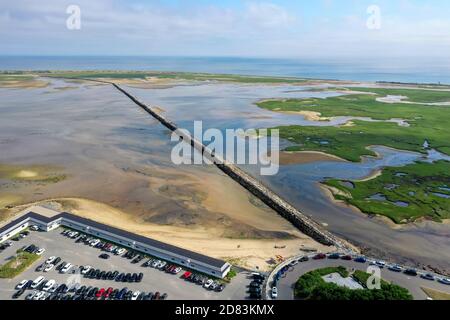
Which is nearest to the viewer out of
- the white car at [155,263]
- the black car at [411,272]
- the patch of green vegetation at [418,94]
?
the black car at [411,272]

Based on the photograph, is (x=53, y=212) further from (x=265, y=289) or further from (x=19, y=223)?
(x=265, y=289)

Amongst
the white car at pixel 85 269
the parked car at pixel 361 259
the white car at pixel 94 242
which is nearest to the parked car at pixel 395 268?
the parked car at pixel 361 259

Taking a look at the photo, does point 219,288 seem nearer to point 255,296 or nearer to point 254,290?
point 254,290

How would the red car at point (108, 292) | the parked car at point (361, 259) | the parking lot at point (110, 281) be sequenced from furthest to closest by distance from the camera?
the parked car at point (361, 259)
the parking lot at point (110, 281)
the red car at point (108, 292)

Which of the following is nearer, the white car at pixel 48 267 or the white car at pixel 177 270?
the white car at pixel 177 270

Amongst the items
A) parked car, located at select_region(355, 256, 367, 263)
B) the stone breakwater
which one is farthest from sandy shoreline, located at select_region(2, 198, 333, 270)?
parked car, located at select_region(355, 256, 367, 263)

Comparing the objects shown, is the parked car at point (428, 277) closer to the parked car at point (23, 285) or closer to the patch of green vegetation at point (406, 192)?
the patch of green vegetation at point (406, 192)

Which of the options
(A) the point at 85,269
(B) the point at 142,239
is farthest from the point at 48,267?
(B) the point at 142,239

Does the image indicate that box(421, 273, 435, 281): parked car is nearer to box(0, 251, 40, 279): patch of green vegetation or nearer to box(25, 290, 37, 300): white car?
box(25, 290, 37, 300): white car
